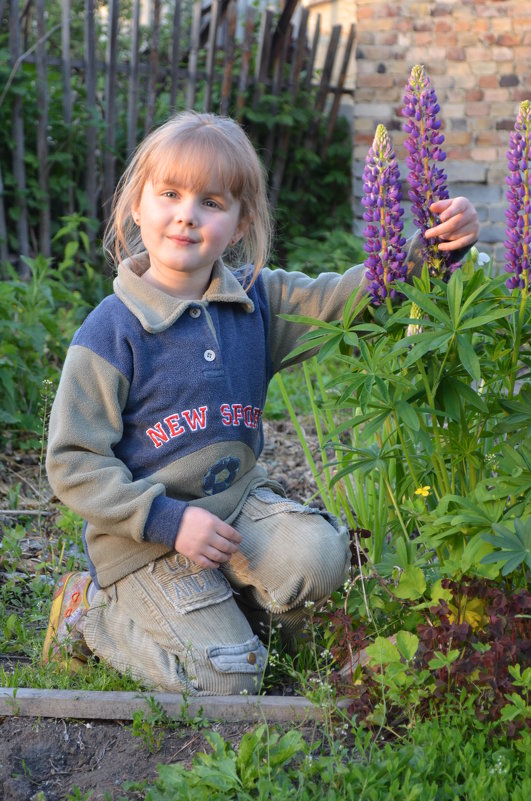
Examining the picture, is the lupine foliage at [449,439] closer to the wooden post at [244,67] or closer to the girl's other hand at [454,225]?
the girl's other hand at [454,225]

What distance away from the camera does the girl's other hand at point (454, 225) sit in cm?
214

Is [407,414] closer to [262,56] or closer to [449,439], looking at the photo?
[449,439]

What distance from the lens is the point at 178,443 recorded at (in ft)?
7.97

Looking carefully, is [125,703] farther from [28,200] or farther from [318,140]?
[318,140]

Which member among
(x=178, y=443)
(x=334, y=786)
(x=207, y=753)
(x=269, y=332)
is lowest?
(x=207, y=753)

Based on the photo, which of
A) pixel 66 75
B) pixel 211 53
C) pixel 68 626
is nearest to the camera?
pixel 68 626

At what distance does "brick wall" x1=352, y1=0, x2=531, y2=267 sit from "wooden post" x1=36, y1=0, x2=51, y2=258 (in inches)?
116

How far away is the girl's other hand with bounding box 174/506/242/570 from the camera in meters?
2.24

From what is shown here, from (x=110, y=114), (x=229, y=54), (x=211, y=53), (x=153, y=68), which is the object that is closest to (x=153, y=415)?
(x=110, y=114)

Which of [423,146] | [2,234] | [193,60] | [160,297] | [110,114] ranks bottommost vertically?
[2,234]

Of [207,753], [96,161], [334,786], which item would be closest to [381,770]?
[334,786]

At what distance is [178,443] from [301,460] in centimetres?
196

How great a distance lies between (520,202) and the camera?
2.06 m

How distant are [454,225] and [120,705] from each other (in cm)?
129
